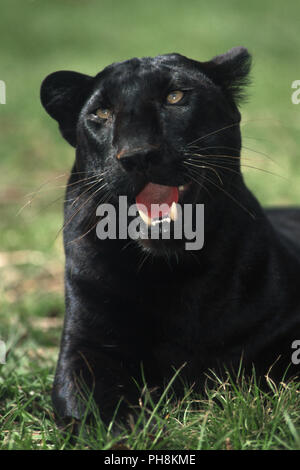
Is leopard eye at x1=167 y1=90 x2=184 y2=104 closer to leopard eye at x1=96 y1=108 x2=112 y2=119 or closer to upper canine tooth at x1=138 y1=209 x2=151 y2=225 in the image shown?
leopard eye at x1=96 y1=108 x2=112 y2=119

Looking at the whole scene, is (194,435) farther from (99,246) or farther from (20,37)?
(20,37)

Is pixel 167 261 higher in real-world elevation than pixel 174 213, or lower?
lower

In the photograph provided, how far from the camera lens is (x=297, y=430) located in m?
2.35

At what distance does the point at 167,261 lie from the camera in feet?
9.53

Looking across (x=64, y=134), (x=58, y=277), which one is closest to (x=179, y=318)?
(x=64, y=134)

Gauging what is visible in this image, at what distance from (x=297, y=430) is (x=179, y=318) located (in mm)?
716

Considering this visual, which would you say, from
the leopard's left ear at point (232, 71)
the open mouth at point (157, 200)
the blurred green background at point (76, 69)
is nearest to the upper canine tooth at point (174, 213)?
the open mouth at point (157, 200)

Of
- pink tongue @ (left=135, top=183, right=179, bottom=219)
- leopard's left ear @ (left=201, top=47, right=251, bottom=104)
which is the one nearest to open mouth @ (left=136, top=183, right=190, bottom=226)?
pink tongue @ (left=135, top=183, right=179, bottom=219)

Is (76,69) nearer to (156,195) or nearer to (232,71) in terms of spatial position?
(232,71)

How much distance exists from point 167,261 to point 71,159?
6965mm

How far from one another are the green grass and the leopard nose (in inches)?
15.3

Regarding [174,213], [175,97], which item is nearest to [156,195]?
[174,213]

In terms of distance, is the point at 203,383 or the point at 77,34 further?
the point at 77,34

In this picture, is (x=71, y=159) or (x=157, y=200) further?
(x=71, y=159)
